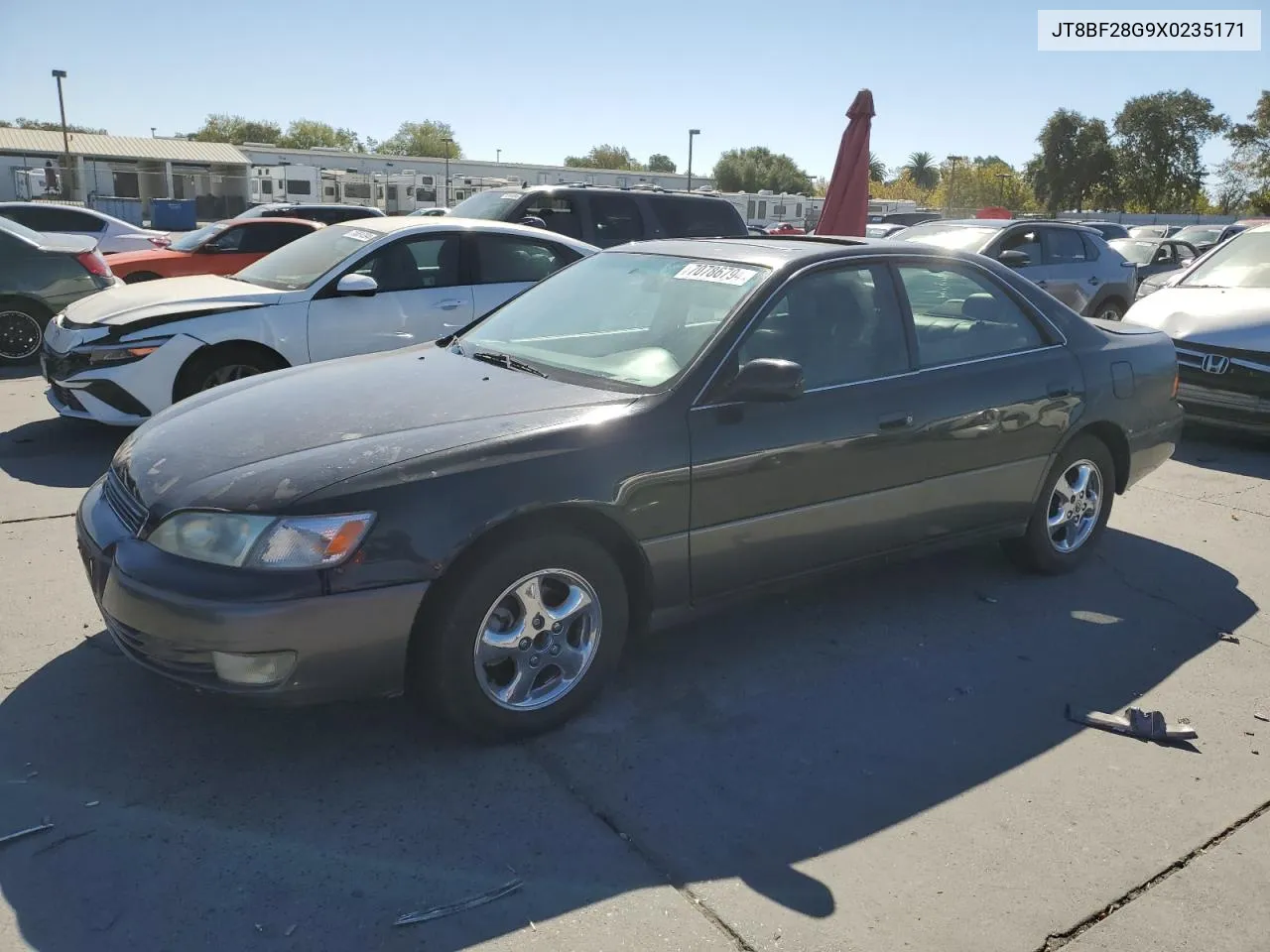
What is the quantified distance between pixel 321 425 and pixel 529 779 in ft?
4.33

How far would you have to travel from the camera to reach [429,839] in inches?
109

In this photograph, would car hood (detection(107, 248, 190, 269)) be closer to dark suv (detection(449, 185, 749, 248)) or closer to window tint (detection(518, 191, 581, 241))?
dark suv (detection(449, 185, 749, 248))

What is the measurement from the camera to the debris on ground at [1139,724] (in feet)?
11.6

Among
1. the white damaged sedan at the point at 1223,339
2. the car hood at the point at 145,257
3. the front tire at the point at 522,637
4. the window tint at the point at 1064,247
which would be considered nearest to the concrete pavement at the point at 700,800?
the front tire at the point at 522,637

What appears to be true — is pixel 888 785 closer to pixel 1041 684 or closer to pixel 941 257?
pixel 1041 684

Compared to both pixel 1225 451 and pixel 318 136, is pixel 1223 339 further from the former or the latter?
pixel 318 136

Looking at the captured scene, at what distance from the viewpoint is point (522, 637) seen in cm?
319

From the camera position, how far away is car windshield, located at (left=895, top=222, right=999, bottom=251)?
34.1 ft

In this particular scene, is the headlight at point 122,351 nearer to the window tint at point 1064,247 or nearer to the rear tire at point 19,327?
the rear tire at point 19,327

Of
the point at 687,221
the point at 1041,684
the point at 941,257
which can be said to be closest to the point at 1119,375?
the point at 941,257

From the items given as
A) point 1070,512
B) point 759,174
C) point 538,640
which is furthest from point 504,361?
point 759,174

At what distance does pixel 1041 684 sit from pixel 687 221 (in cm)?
754

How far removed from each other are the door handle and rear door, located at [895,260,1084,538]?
8cm

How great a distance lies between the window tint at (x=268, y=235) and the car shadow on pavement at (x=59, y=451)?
561 cm
